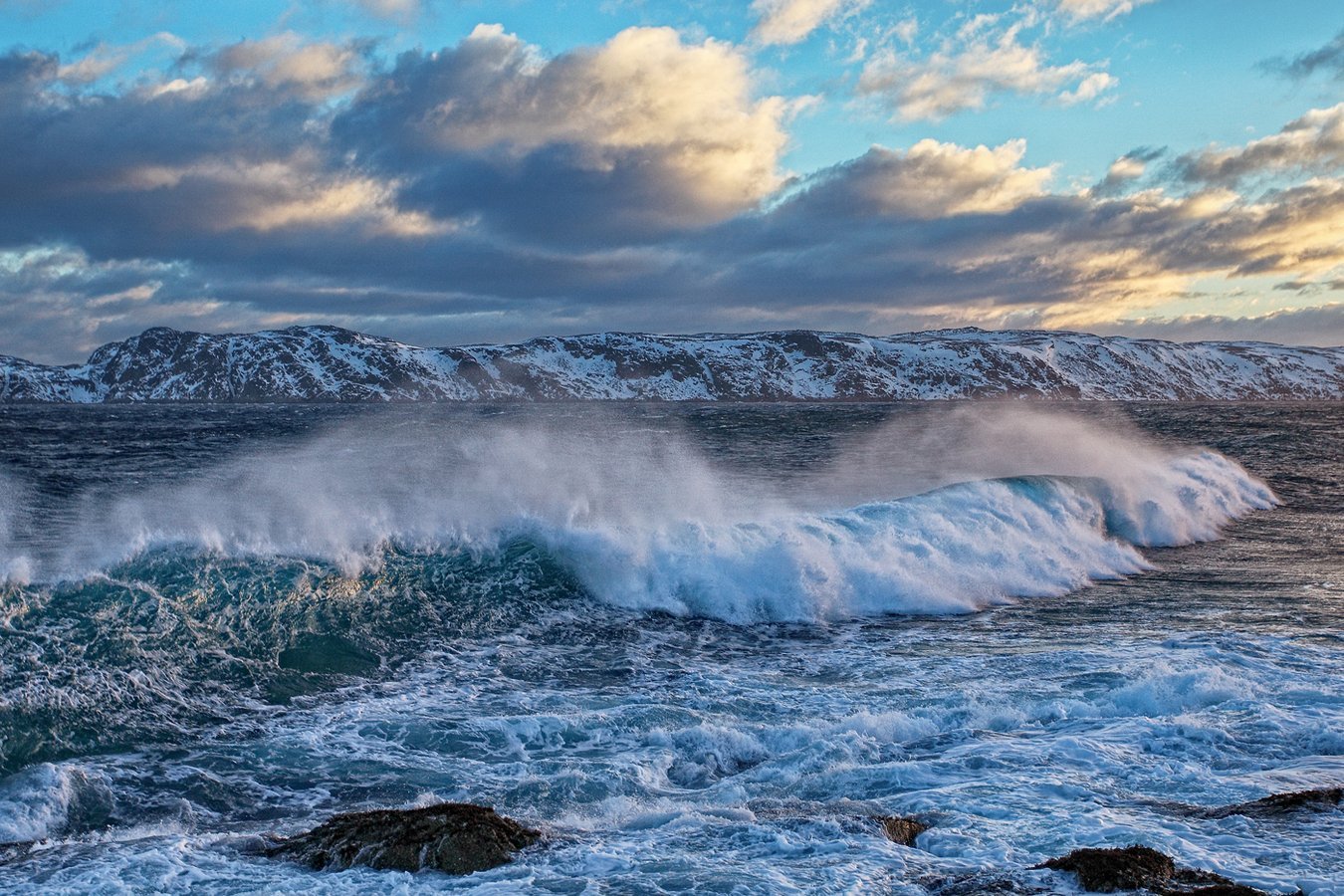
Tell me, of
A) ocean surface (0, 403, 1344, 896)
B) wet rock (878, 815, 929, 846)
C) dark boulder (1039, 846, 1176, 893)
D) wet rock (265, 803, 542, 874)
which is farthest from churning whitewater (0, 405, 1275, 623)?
dark boulder (1039, 846, 1176, 893)

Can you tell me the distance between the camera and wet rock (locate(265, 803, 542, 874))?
23.3ft

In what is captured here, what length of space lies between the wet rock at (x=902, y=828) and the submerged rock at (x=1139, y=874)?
112cm

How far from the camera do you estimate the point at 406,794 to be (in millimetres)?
9500

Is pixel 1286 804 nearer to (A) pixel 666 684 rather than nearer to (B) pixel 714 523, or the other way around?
(A) pixel 666 684

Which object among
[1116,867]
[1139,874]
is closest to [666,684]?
[1116,867]

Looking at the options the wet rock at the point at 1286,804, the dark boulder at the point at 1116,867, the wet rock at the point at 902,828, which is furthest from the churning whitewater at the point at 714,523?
the dark boulder at the point at 1116,867

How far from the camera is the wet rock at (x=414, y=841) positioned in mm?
7094

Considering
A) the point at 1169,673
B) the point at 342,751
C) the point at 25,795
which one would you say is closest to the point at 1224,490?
the point at 1169,673

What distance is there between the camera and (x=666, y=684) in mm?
13469

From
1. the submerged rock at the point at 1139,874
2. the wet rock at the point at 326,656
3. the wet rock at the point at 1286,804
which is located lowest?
the wet rock at the point at 326,656

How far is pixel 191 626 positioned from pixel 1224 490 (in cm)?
3562

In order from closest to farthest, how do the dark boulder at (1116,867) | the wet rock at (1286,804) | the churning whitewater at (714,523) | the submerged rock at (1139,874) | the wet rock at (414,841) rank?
the submerged rock at (1139,874) < the dark boulder at (1116,867) < the wet rock at (414,841) < the wet rock at (1286,804) < the churning whitewater at (714,523)

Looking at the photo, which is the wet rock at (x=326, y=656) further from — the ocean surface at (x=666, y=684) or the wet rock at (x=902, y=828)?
the wet rock at (x=902, y=828)

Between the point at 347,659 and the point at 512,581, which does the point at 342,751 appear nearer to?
the point at 347,659
